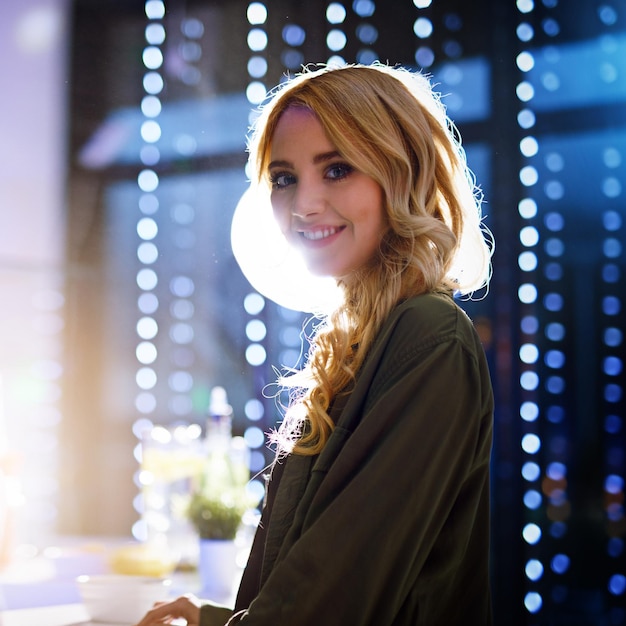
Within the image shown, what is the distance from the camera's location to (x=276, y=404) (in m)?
2.05

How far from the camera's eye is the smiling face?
1.06m

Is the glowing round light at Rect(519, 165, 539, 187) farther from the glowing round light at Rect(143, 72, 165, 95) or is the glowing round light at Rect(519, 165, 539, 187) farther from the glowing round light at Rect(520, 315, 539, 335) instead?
the glowing round light at Rect(143, 72, 165, 95)

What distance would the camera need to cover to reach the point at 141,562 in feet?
4.65

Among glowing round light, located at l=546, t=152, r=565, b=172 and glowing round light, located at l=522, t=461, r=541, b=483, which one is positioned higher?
glowing round light, located at l=546, t=152, r=565, b=172

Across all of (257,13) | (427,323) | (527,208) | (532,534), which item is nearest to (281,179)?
(427,323)

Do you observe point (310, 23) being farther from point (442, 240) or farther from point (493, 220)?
point (442, 240)

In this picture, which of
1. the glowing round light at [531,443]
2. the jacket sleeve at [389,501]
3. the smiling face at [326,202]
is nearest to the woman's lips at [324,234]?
the smiling face at [326,202]

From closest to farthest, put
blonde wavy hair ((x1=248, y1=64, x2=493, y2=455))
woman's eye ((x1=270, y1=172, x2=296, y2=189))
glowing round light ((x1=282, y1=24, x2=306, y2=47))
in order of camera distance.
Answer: blonde wavy hair ((x1=248, y1=64, x2=493, y2=455)), woman's eye ((x1=270, y1=172, x2=296, y2=189)), glowing round light ((x1=282, y1=24, x2=306, y2=47))

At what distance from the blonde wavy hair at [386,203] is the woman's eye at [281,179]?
0.08m

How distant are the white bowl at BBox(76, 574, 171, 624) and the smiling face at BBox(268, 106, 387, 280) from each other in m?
0.59

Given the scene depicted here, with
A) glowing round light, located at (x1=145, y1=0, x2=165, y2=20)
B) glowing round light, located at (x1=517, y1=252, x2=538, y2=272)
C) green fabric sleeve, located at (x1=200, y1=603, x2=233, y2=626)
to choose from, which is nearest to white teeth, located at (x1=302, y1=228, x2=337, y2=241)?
green fabric sleeve, located at (x1=200, y1=603, x2=233, y2=626)

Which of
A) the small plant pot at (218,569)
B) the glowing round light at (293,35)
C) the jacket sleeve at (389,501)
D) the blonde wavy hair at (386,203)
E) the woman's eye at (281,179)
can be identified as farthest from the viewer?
the glowing round light at (293,35)

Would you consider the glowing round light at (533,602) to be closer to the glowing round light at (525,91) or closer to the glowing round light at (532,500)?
the glowing round light at (532,500)

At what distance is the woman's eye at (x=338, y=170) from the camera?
1.07 metres
